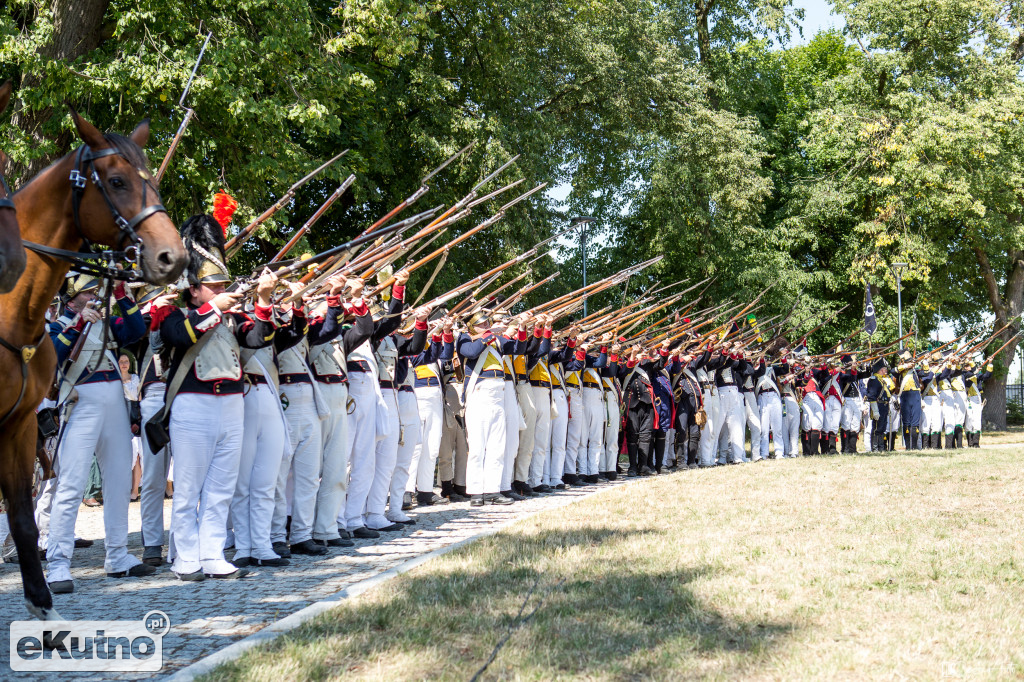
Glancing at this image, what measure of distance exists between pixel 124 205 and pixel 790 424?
57.0ft

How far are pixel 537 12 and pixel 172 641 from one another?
2017cm

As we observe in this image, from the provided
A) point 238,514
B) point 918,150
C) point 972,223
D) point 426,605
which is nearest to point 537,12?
point 918,150

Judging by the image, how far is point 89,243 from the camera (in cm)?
504

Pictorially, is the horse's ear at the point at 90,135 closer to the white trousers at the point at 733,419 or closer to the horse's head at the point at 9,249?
the horse's head at the point at 9,249

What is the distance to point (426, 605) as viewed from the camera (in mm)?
5305

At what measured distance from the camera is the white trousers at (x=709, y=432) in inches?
688

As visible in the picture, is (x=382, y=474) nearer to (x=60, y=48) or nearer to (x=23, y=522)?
(x=23, y=522)

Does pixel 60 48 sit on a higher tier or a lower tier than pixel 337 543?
higher

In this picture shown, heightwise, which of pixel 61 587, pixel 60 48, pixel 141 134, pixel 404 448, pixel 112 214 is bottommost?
pixel 61 587

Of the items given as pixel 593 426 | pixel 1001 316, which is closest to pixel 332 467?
pixel 593 426

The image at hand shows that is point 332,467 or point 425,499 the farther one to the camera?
point 425,499

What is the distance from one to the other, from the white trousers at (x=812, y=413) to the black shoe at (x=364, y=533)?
13.6 metres

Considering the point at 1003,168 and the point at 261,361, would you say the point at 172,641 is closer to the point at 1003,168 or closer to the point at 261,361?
the point at 261,361

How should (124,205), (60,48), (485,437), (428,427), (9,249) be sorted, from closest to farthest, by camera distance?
(9,249)
(124,205)
(428,427)
(485,437)
(60,48)
